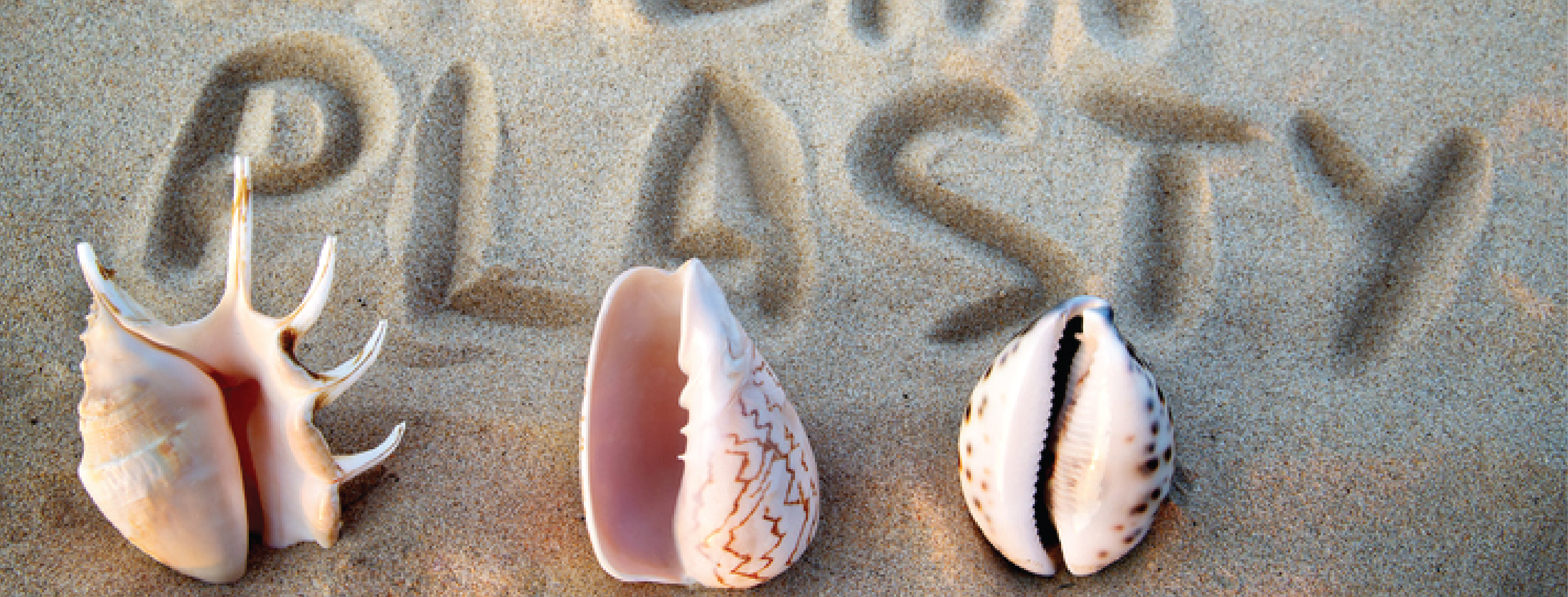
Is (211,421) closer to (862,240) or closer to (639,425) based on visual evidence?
(639,425)

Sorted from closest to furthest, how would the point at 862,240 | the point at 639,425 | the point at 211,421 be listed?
the point at 211,421 < the point at 639,425 < the point at 862,240

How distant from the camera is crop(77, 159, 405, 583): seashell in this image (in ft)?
3.99

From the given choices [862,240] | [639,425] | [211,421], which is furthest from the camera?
[862,240]

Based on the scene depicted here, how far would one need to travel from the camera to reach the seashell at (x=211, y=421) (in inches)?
47.9

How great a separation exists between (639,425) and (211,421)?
60cm

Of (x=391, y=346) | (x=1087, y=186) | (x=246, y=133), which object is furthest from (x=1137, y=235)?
(x=246, y=133)

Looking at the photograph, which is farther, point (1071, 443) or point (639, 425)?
point (639, 425)

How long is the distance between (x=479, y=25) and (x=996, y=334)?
1233 millimetres

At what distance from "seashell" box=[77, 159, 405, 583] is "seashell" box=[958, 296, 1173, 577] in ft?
2.90

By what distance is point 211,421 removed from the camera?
127 cm

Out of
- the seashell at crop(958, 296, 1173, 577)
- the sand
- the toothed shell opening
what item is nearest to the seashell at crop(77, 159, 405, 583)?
the sand

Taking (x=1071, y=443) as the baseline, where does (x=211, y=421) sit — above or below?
above

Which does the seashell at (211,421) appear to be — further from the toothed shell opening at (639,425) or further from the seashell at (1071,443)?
the seashell at (1071,443)

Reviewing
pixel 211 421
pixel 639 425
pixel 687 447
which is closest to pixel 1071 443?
pixel 687 447
